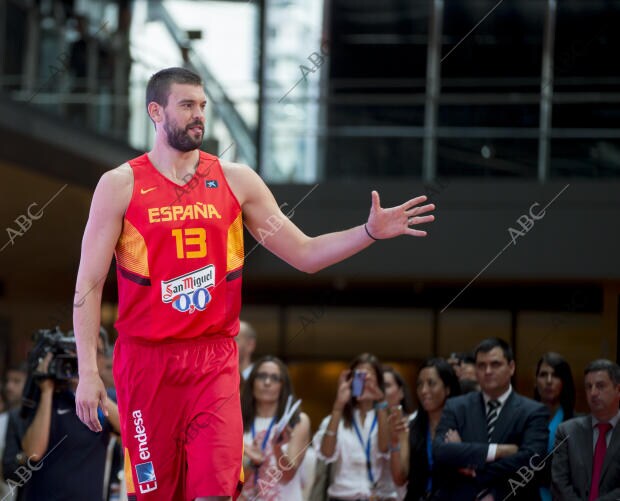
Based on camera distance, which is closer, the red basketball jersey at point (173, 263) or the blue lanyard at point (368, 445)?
the red basketball jersey at point (173, 263)

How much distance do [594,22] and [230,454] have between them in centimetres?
1052

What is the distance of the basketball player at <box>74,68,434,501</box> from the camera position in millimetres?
3254

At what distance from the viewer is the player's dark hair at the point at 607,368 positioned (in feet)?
17.7

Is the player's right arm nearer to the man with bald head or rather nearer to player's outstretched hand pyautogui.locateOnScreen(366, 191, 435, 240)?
player's outstretched hand pyautogui.locateOnScreen(366, 191, 435, 240)

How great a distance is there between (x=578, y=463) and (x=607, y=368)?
1.62 ft

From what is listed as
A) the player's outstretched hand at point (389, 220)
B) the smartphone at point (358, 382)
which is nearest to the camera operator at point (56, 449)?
the smartphone at point (358, 382)

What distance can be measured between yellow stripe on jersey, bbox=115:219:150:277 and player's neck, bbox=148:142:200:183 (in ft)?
0.69

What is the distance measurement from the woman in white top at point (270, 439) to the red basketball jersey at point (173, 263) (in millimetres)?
3117

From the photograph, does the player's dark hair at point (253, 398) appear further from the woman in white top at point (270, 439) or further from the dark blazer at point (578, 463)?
the dark blazer at point (578, 463)

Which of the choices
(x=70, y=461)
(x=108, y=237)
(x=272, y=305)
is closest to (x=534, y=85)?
(x=272, y=305)

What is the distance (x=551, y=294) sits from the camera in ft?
38.9

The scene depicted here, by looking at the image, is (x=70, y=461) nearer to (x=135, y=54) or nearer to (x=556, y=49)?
(x=135, y=54)

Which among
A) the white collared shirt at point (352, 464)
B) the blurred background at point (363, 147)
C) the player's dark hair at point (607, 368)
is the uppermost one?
the blurred background at point (363, 147)

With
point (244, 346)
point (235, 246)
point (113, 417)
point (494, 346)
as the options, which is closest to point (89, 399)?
point (235, 246)
